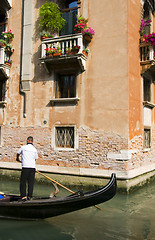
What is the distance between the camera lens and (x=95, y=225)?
17.1 ft

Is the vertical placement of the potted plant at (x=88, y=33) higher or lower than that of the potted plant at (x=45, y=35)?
lower

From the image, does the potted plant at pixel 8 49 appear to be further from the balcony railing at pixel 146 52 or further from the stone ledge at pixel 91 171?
the balcony railing at pixel 146 52

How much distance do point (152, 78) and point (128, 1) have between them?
3.23 m

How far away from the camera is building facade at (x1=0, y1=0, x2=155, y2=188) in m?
8.05

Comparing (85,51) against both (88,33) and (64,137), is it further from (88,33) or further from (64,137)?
(64,137)

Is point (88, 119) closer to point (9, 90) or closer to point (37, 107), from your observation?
point (37, 107)

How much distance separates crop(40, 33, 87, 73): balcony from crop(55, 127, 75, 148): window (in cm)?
213

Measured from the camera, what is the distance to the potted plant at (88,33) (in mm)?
8281

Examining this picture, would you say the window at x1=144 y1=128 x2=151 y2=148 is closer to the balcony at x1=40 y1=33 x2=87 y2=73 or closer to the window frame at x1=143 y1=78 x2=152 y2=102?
the window frame at x1=143 y1=78 x2=152 y2=102

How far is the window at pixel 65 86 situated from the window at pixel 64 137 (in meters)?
1.19

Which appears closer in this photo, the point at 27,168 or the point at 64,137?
the point at 27,168

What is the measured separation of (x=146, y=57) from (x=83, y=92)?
252cm

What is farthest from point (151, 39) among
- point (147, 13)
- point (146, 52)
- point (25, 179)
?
point (25, 179)

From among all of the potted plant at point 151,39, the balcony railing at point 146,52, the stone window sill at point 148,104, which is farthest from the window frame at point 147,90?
the potted plant at point 151,39
